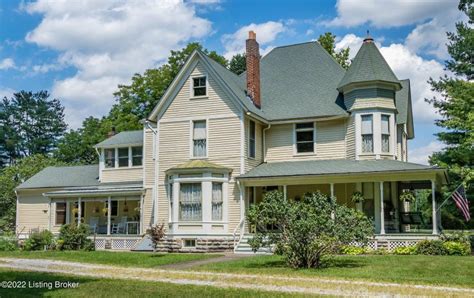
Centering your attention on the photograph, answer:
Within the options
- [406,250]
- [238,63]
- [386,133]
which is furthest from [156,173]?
[238,63]

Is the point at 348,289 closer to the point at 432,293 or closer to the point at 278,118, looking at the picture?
the point at 432,293

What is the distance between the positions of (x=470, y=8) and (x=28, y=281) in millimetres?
27826

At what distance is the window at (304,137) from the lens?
83.6ft

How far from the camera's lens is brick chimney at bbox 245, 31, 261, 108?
26.3 meters

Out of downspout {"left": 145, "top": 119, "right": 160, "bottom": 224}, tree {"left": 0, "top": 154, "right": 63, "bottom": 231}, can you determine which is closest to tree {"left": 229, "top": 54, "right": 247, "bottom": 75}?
tree {"left": 0, "top": 154, "right": 63, "bottom": 231}

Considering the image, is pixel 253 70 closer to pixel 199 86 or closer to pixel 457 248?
pixel 199 86

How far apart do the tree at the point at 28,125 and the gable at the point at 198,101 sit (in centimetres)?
6075

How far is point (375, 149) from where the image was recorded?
23812 millimetres

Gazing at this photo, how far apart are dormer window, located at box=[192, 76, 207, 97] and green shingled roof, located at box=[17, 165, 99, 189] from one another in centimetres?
974

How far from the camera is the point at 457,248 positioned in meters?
19.3

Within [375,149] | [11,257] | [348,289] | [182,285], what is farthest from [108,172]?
[348,289]

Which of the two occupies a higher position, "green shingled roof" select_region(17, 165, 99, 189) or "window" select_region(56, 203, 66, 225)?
"green shingled roof" select_region(17, 165, 99, 189)

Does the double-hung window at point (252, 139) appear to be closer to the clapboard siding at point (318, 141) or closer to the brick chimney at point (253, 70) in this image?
the clapboard siding at point (318, 141)

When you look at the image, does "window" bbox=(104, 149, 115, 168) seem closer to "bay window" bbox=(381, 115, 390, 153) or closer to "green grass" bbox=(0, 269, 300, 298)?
"bay window" bbox=(381, 115, 390, 153)
